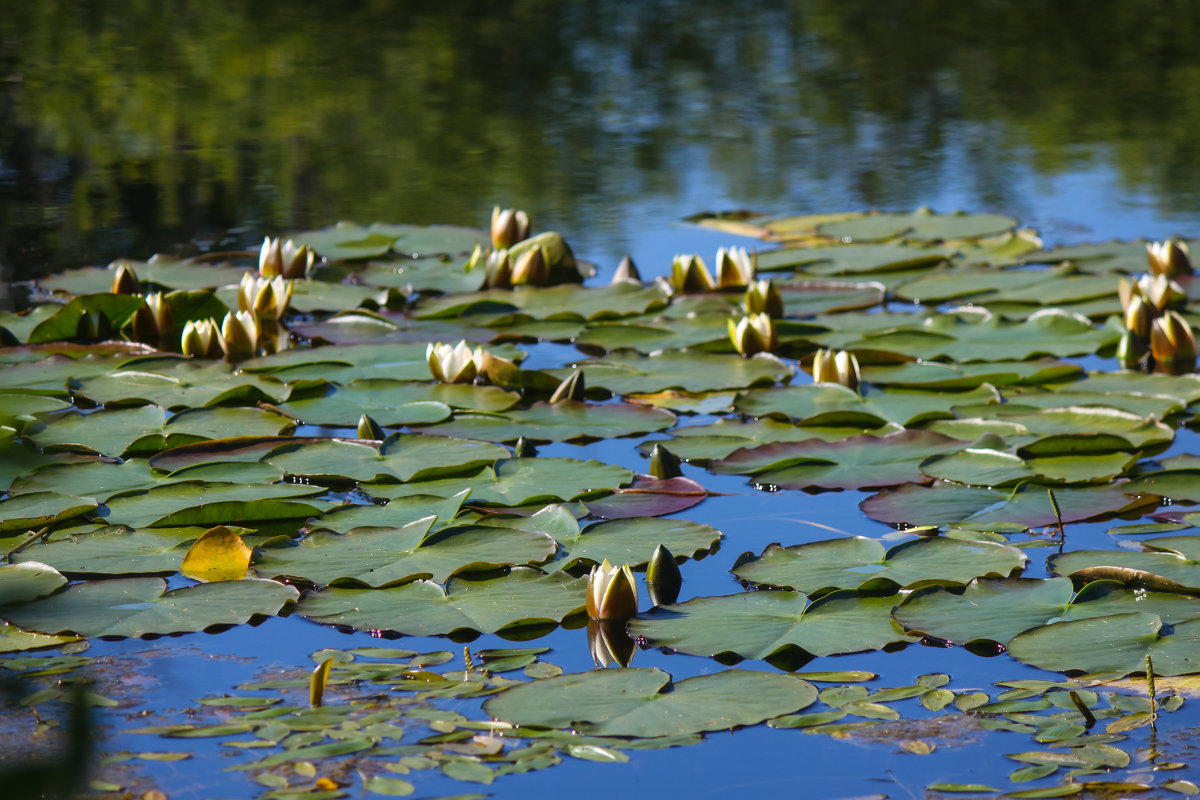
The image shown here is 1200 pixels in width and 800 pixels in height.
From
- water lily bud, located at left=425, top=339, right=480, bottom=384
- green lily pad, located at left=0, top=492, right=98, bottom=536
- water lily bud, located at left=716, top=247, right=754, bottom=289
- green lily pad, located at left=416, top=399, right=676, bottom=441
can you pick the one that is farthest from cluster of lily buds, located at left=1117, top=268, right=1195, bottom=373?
green lily pad, located at left=0, top=492, right=98, bottom=536

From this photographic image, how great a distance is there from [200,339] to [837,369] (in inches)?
65.4

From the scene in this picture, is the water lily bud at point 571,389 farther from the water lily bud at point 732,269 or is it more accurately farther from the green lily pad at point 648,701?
the green lily pad at point 648,701

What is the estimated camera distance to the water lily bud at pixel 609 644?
167 centimetres

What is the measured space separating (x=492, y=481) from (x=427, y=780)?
1047mm

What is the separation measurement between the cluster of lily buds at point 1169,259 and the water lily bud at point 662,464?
2.20 meters

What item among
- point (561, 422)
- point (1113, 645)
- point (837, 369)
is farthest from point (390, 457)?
point (1113, 645)

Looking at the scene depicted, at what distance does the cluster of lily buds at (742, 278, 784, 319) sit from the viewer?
11.4 ft

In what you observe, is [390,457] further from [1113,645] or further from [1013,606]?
[1113,645]

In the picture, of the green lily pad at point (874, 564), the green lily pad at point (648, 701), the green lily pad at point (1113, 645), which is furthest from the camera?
the green lily pad at point (874, 564)

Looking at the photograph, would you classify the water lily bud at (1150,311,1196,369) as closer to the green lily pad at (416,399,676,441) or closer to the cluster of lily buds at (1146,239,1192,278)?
the cluster of lily buds at (1146,239,1192,278)

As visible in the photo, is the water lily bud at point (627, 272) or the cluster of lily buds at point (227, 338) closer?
the cluster of lily buds at point (227, 338)

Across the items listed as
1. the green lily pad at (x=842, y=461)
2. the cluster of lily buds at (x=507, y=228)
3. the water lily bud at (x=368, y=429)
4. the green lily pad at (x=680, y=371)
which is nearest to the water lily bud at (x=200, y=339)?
the water lily bud at (x=368, y=429)

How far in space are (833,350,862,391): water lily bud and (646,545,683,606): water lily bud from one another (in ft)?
3.63

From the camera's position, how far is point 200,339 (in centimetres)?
314
